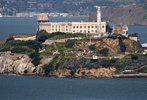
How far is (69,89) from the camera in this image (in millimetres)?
87375

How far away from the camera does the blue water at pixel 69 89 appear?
8224 cm

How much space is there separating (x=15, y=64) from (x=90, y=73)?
48.7 ft

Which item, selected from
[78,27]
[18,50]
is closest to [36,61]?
[18,50]

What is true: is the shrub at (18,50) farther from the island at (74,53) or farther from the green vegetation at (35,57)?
the green vegetation at (35,57)

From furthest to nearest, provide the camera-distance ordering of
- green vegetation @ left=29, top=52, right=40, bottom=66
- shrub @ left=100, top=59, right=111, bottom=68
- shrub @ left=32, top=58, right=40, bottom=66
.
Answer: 1. green vegetation @ left=29, top=52, right=40, bottom=66
2. shrub @ left=32, top=58, right=40, bottom=66
3. shrub @ left=100, top=59, right=111, bottom=68

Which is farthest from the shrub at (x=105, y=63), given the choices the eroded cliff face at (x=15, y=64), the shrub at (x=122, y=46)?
the eroded cliff face at (x=15, y=64)

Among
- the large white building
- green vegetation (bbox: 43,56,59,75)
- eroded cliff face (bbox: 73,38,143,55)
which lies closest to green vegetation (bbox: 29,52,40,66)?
green vegetation (bbox: 43,56,59,75)

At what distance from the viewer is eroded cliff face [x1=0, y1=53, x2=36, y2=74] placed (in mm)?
100938

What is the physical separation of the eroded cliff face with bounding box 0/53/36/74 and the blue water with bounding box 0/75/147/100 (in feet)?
11.6

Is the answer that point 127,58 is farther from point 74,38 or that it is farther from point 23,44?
point 23,44

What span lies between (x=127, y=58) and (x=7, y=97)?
27.5 meters

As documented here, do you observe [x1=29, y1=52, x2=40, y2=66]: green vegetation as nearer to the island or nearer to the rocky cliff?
the island

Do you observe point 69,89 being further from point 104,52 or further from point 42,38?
point 42,38

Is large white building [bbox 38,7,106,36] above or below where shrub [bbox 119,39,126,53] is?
above
